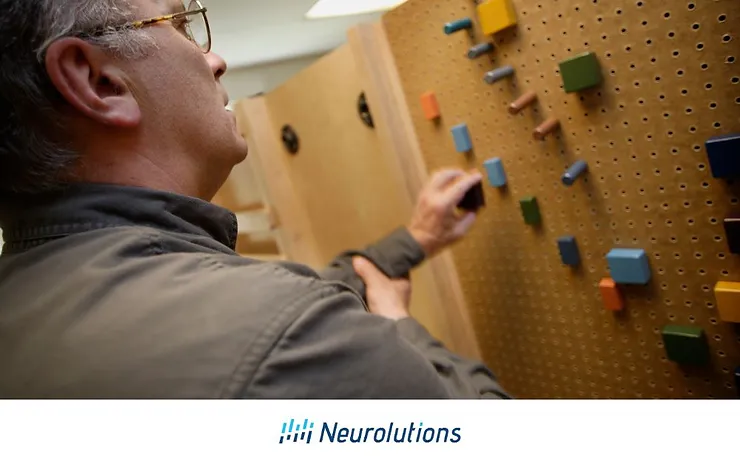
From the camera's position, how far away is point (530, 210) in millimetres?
837

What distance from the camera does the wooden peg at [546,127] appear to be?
0.75 m

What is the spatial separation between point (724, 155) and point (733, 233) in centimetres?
9

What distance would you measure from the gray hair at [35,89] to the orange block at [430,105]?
547mm

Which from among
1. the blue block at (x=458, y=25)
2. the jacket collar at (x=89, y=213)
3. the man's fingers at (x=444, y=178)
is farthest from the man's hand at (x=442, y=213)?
the jacket collar at (x=89, y=213)

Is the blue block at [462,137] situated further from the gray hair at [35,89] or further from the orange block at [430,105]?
the gray hair at [35,89]

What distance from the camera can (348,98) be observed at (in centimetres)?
120

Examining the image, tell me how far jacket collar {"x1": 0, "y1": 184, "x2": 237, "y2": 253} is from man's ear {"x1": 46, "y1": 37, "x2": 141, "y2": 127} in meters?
0.08

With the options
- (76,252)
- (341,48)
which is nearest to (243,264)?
(76,252)

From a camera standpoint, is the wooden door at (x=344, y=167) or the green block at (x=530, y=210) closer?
the green block at (x=530, y=210)

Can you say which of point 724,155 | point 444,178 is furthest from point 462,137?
point 724,155

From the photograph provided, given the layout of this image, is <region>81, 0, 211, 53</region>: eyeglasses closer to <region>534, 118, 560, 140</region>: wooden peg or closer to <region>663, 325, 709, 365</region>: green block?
<region>534, 118, 560, 140</region>: wooden peg

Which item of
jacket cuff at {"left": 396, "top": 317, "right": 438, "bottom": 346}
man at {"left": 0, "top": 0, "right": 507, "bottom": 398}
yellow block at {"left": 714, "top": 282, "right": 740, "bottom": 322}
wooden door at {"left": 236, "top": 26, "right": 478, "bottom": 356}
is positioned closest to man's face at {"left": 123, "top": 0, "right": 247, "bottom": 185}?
man at {"left": 0, "top": 0, "right": 507, "bottom": 398}

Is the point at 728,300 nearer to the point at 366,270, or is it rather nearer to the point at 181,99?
the point at 366,270
